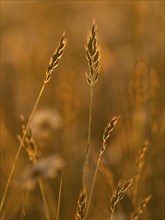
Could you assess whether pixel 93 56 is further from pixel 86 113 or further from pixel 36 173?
pixel 86 113

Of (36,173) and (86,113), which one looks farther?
(86,113)

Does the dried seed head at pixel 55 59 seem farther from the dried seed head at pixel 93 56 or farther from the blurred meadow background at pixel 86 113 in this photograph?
the blurred meadow background at pixel 86 113

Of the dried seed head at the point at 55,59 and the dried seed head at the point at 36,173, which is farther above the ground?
the dried seed head at the point at 55,59

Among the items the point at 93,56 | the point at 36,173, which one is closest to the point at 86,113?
the point at 36,173

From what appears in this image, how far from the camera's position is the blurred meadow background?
1.96 m

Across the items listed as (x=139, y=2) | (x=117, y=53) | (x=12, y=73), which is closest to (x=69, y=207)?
(x=139, y=2)

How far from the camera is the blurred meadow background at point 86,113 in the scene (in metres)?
1.96

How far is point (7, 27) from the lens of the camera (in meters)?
6.96

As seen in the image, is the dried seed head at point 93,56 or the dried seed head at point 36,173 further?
the dried seed head at point 36,173

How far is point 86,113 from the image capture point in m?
4.11

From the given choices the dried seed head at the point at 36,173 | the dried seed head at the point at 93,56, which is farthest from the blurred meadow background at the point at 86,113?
the dried seed head at the point at 93,56

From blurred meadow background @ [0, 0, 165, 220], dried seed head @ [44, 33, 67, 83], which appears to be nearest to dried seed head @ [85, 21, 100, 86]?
dried seed head @ [44, 33, 67, 83]

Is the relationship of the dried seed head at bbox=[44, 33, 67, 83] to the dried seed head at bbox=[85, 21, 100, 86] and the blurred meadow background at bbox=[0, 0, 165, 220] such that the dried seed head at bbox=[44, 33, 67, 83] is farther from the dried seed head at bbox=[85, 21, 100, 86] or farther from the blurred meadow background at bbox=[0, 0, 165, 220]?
the blurred meadow background at bbox=[0, 0, 165, 220]

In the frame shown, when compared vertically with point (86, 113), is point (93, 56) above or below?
above
